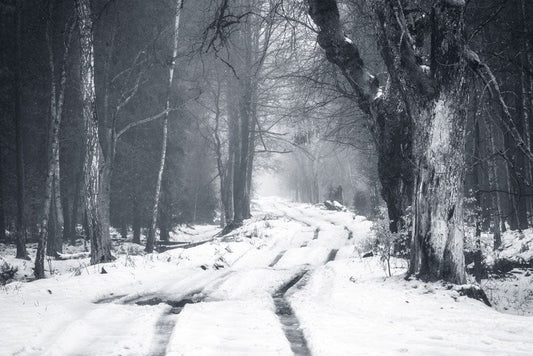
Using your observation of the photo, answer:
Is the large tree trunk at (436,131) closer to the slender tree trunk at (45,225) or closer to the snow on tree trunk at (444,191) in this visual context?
the snow on tree trunk at (444,191)

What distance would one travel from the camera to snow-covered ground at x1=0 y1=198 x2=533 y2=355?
3.46 meters

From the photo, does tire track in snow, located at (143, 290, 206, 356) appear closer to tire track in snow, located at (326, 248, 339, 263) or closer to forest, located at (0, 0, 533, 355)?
forest, located at (0, 0, 533, 355)

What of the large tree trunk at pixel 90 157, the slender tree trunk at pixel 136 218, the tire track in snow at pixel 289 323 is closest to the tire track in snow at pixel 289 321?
the tire track in snow at pixel 289 323

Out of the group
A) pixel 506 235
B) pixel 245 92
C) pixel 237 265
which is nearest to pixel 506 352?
pixel 237 265

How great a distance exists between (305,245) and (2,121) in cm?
1416

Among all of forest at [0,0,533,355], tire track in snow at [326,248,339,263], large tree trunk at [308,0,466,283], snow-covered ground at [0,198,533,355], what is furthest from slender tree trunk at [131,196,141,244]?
large tree trunk at [308,0,466,283]

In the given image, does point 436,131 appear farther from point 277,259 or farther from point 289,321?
point 277,259

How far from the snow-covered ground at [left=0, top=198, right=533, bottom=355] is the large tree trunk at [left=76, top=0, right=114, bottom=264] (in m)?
1.42

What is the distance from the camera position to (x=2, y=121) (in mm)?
16203

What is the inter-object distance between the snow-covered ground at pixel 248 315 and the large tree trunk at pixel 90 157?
1.42 meters

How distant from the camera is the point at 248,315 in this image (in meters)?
4.58

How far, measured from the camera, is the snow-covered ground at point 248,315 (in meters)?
3.46

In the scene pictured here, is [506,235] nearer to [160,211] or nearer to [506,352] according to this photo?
[506,352]

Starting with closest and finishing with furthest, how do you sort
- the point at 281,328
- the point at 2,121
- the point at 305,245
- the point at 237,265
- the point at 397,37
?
1. the point at 281,328
2. the point at 397,37
3. the point at 237,265
4. the point at 305,245
5. the point at 2,121
